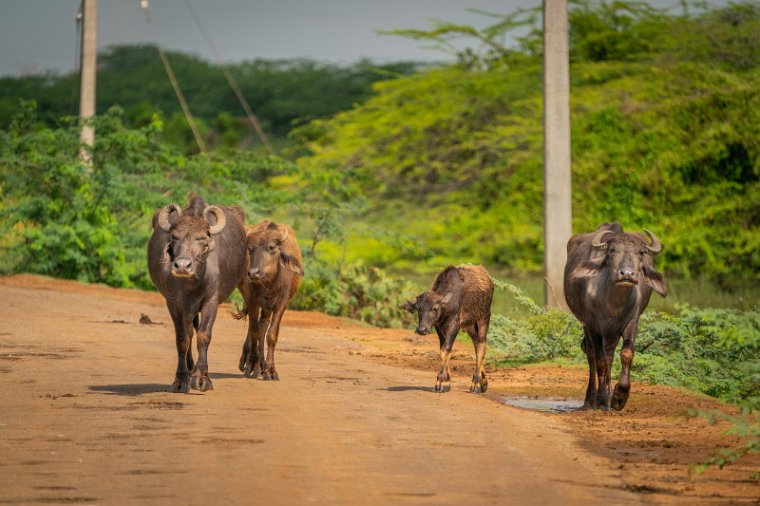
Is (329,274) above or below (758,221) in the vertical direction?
below

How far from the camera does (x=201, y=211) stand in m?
13.6

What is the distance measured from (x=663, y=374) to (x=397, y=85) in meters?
22.3

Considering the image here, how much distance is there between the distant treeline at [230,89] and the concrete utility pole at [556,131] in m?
47.9

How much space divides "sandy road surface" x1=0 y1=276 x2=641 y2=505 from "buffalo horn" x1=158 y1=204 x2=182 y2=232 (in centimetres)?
157

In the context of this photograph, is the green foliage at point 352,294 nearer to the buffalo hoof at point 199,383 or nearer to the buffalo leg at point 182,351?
the buffalo leg at point 182,351

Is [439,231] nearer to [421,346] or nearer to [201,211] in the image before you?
[421,346]

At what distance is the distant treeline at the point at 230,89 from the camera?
248 ft

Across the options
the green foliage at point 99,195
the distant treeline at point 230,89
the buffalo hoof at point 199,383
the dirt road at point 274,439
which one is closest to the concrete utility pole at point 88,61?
the green foliage at point 99,195

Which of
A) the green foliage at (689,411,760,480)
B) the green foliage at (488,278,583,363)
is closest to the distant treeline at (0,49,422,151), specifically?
the green foliage at (488,278,583,363)

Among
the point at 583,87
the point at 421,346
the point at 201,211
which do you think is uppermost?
the point at 583,87

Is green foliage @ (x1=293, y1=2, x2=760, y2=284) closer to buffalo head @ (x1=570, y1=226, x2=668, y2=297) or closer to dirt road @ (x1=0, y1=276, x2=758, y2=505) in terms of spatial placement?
dirt road @ (x1=0, y1=276, x2=758, y2=505)

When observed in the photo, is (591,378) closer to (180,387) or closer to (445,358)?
(445,358)

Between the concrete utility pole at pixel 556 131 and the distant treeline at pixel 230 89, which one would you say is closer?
the concrete utility pole at pixel 556 131

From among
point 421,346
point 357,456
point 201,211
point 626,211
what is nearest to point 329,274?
point 421,346
